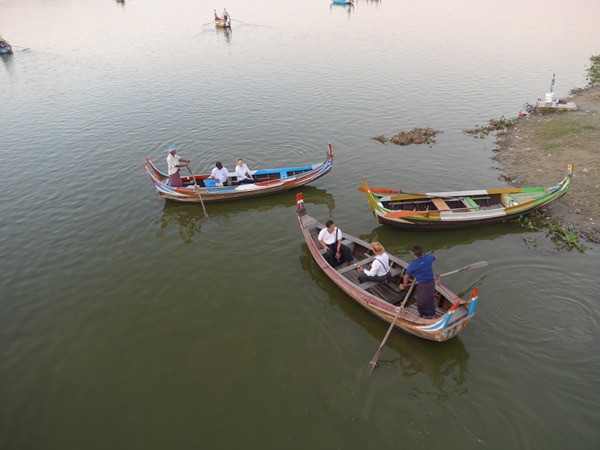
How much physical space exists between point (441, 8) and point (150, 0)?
240 ft

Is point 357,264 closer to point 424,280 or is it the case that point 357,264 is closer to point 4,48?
point 424,280

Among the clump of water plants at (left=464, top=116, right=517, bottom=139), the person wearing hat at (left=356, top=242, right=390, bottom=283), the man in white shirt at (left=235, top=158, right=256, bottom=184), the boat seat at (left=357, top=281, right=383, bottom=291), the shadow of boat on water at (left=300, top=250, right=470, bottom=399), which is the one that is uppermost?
the clump of water plants at (left=464, top=116, right=517, bottom=139)

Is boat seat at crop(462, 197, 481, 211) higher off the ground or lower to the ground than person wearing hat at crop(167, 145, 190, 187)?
lower

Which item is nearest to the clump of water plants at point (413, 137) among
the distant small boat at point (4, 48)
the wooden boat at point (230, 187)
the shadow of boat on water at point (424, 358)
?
the wooden boat at point (230, 187)

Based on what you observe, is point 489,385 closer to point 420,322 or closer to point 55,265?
point 420,322

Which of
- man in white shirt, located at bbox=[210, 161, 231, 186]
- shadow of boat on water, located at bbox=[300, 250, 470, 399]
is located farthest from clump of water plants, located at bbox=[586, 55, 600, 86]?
shadow of boat on water, located at bbox=[300, 250, 470, 399]

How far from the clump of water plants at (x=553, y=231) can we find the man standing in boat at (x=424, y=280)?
6.68 meters

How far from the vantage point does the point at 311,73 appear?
37.2 metres

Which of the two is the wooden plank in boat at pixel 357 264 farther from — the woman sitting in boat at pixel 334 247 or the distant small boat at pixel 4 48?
the distant small boat at pixel 4 48

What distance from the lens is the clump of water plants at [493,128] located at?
23.9 m

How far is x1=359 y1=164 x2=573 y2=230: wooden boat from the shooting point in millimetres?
14555

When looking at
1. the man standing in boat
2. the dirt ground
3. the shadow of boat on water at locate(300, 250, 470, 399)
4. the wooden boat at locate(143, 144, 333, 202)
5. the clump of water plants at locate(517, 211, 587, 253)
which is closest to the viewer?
the shadow of boat on water at locate(300, 250, 470, 399)

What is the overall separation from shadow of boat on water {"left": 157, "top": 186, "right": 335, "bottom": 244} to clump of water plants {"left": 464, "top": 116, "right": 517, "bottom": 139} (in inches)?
465

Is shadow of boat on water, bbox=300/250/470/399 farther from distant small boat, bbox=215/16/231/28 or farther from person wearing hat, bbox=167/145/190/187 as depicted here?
distant small boat, bbox=215/16/231/28
